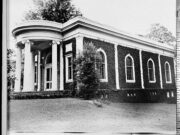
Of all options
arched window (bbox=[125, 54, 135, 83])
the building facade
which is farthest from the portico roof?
arched window (bbox=[125, 54, 135, 83])

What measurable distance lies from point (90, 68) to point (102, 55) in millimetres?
255

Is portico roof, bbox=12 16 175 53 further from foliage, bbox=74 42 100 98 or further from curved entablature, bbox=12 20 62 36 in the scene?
foliage, bbox=74 42 100 98

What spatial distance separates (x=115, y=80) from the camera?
4012 mm

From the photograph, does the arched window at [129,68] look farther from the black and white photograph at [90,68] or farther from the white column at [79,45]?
the white column at [79,45]

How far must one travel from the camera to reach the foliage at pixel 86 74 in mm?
3902

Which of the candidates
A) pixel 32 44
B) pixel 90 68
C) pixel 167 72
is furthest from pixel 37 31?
pixel 167 72

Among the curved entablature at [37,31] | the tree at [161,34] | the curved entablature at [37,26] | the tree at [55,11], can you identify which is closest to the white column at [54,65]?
the curved entablature at [37,31]

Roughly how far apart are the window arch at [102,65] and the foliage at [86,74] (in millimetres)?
67

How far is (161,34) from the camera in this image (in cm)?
414

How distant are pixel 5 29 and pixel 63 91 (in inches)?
45.6

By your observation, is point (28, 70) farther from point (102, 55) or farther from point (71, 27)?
point (102, 55)

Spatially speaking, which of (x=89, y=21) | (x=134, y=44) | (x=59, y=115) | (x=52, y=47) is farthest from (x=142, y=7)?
(x=59, y=115)

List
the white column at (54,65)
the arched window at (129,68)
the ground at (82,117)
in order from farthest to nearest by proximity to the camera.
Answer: the arched window at (129,68) < the white column at (54,65) < the ground at (82,117)

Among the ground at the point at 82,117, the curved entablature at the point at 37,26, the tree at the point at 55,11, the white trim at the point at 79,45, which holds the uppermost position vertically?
the tree at the point at 55,11
